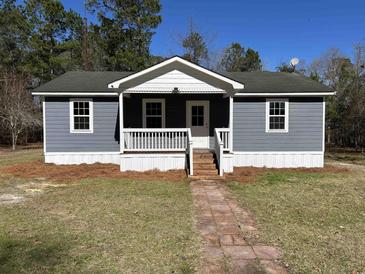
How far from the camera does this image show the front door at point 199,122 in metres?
12.5

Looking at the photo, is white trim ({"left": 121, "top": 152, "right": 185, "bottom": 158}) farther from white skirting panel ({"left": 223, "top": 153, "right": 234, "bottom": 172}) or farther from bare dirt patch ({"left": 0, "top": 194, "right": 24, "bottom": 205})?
bare dirt patch ({"left": 0, "top": 194, "right": 24, "bottom": 205})

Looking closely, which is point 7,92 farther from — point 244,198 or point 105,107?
point 244,198

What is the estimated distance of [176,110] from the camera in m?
12.5

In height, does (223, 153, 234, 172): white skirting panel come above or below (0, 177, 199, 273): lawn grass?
above

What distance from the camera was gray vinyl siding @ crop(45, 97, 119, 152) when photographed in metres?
11.8

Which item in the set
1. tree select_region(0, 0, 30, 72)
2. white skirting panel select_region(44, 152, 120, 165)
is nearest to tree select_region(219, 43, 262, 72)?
tree select_region(0, 0, 30, 72)

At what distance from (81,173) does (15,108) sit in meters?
14.1

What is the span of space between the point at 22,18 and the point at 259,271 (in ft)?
102

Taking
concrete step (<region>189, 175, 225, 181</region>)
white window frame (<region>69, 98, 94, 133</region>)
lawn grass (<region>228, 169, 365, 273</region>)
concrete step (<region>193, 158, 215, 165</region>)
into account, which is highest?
white window frame (<region>69, 98, 94, 133</region>)

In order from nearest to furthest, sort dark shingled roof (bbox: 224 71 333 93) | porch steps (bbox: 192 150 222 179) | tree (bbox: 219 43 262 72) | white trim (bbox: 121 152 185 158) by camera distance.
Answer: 1. porch steps (bbox: 192 150 222 179)
2. white trim (bbox: 121 152 185 158)
3. dark shingled roof (bbox: 224 71 333 93)
4. tree (bbox: 219 43 262 72)

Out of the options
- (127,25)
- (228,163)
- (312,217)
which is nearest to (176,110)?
(228,163)

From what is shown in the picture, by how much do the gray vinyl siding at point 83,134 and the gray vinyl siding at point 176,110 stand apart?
2.16 ft

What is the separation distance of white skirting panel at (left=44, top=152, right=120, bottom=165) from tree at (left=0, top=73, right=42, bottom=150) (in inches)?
443

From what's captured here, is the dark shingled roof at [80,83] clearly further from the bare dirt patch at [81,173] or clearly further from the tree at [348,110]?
the tree at [348,110]
